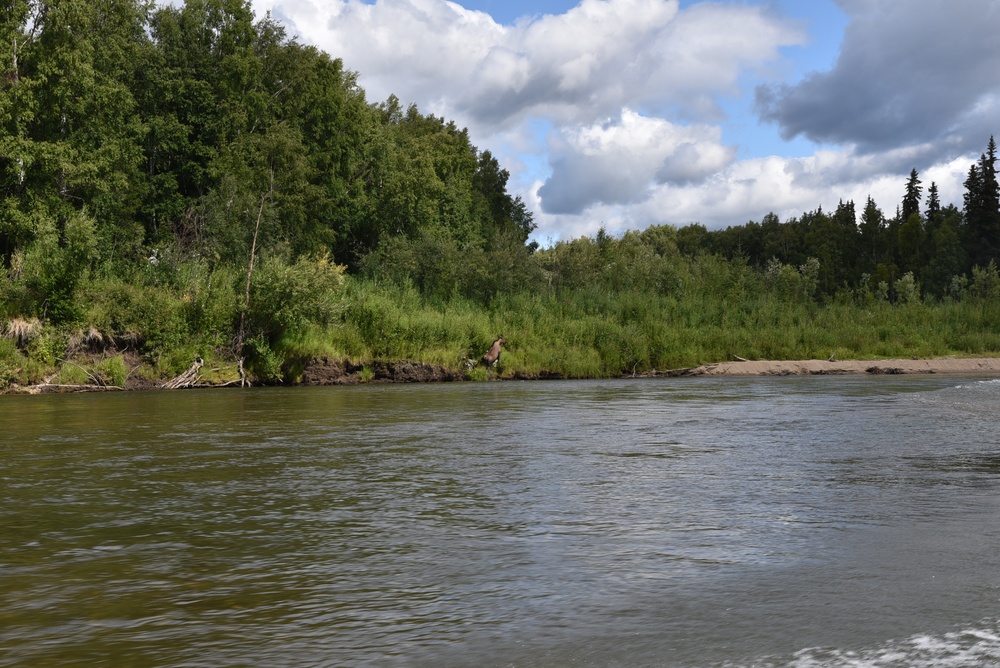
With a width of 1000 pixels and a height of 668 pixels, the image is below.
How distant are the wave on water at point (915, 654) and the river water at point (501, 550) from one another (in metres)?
0.01

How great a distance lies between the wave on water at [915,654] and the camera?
3451 millimetres

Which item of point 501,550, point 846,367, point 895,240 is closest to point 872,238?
point 895,240

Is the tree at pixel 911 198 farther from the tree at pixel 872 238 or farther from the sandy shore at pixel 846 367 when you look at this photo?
the sandy shore at pixel 846 367

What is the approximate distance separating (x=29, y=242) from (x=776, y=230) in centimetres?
10432

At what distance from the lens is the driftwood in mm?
25828

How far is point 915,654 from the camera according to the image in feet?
11.6

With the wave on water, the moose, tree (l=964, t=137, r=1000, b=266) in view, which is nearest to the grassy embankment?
the moose

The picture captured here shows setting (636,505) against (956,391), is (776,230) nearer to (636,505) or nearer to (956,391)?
(956,391)

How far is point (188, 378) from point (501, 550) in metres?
22.8

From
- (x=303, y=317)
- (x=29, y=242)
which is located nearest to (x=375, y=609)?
(x=303, y=317)

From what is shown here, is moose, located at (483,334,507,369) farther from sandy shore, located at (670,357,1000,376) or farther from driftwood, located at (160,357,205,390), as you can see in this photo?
driftwood, located at (160,357,205,390)

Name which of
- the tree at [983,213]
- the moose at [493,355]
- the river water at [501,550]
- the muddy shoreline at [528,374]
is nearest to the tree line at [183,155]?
the muddy shoreline at [528,374]

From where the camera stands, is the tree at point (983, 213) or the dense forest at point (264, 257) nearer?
the dense forest at point (264, 257)

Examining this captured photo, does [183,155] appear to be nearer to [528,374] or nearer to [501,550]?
[528,374]
